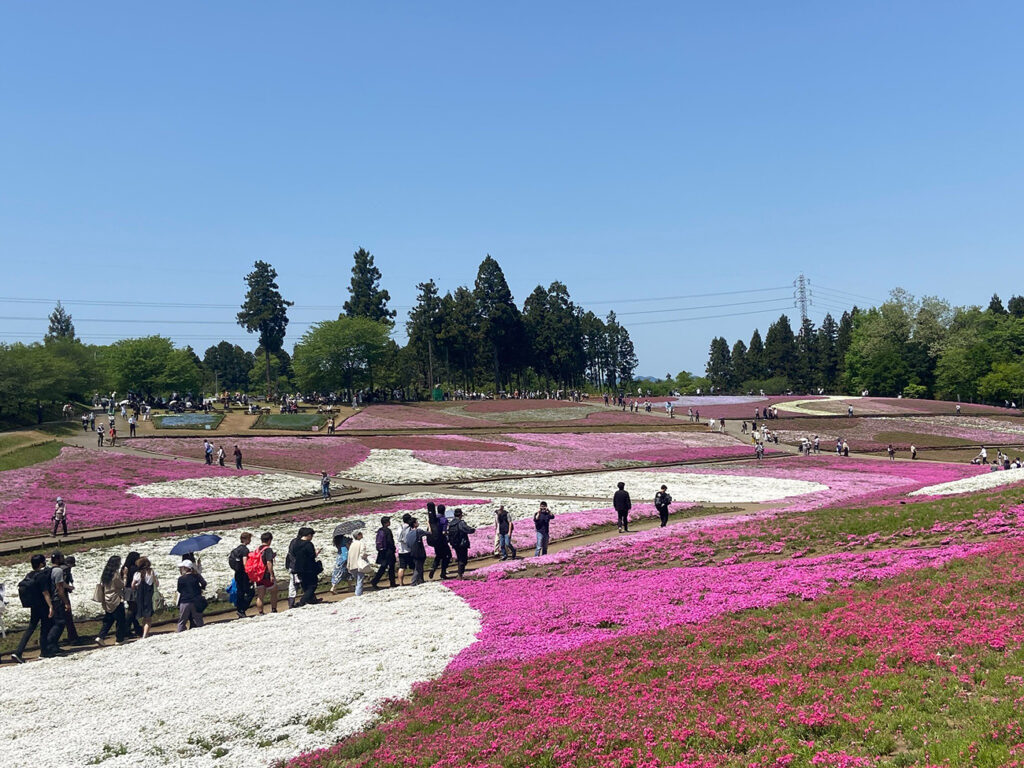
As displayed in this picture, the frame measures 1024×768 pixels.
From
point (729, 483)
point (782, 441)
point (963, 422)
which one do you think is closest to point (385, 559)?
point (729, 483)

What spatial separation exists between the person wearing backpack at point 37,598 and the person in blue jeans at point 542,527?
15677 mm

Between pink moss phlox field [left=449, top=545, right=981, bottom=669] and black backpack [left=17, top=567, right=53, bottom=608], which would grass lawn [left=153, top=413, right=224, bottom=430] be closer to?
black backpack [left=17, top=567, right=53, bottom=608]

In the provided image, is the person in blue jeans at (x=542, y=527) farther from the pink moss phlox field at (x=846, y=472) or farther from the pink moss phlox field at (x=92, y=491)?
the pink moss phlox field at (x=92, y=491)

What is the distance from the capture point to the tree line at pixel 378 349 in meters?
112

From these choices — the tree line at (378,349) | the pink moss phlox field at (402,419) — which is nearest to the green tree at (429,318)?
the tree line at (378,349)

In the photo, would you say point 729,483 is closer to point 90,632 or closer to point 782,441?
point 782,441

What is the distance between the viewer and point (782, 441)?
8275 cm

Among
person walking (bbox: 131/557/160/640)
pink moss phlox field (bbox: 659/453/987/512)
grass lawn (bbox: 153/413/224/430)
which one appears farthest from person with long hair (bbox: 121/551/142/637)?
grass lawn (bbox: 153/413/224/430)

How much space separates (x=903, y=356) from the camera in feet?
488

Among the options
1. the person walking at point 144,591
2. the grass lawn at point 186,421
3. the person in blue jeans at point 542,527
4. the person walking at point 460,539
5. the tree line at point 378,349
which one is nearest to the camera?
the person walking at point 144,591

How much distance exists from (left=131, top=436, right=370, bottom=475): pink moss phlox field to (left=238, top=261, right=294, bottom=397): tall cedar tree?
61.4m

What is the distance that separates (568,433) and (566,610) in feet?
211

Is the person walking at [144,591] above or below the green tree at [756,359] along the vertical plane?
below

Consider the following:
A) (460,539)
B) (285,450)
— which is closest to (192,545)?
(460,539)
